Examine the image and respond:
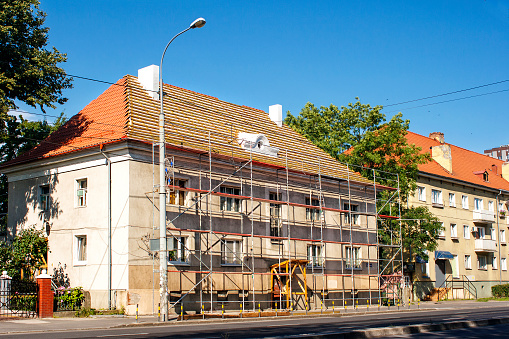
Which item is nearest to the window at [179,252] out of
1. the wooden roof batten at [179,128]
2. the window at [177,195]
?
the window at [177,195]

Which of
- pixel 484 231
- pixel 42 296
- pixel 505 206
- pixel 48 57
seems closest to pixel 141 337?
pixel 42 296

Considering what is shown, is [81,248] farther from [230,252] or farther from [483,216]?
[483,216]

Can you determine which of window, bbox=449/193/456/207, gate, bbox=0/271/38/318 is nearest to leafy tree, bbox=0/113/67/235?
gate, bbox=0/271/38/318

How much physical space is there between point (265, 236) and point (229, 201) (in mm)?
2521

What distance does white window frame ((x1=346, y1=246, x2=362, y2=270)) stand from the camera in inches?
1416

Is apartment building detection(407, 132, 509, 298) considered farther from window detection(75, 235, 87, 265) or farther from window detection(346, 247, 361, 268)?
window detection(75, 235, 87, 265)

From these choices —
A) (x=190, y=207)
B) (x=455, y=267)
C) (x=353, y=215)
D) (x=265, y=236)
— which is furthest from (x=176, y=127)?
(x=455, y=267)

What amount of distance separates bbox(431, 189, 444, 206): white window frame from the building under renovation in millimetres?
16431

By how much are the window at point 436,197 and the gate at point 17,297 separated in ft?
118

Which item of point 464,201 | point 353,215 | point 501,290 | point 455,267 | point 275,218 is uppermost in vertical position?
point 464,201

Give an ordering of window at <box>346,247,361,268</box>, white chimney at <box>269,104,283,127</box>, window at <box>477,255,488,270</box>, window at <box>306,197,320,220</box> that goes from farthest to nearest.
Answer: window at <box>477,255,488,270</box>
white chimney at <box>269,104,283,127</box>
window at <box>346,247,361,268</box>
window at <box>306,197,320,220</box>

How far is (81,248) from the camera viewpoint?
27281 millimetres

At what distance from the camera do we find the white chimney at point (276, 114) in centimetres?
3906

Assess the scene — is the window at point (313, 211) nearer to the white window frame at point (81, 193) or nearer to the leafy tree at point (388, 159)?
the leafy tree at point (388, 159)
